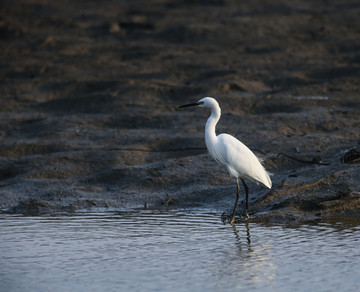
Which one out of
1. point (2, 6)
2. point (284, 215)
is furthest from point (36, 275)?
point (2, 6)

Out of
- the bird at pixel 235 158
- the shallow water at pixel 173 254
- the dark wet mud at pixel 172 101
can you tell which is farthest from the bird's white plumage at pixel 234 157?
the shallow water at pixel 173 254

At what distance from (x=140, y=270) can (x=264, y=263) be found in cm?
103

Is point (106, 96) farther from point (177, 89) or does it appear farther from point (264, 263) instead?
point (264, 263)

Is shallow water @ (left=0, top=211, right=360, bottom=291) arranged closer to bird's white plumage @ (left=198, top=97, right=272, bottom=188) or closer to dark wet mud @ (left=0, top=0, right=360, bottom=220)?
bird's white plumage @ (left=198, top=97, right=272, bottom=188)

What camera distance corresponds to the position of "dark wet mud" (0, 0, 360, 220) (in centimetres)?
833

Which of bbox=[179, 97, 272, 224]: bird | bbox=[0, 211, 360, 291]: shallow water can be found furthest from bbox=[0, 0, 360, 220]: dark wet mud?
bbox=[0, 211, 360, 291]: shallow water

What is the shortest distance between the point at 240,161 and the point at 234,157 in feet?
A: 0.29

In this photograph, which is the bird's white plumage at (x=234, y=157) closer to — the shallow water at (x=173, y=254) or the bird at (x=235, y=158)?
the bird at (x=235, y=158)

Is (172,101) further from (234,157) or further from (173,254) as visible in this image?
(173,254)

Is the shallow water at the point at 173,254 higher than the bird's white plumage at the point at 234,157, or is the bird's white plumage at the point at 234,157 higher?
the bird's white plumage at the point at 234,157

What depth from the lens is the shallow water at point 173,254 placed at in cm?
479

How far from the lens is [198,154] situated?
9805 millimetres

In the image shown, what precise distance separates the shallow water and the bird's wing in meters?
0.66

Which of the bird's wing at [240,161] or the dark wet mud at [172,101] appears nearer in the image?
the bird's wing at [240,161]
